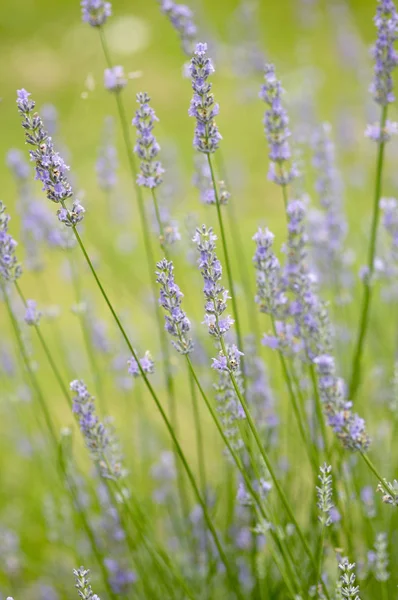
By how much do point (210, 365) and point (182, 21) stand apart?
A: 0.84 metres

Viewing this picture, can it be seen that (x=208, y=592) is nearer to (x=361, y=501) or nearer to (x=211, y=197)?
(x=361, y=501)

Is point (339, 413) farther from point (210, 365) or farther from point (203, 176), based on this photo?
point (203, 176)

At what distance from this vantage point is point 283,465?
2102 mm

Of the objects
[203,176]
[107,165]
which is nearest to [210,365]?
[203,176]

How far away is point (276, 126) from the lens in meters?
1.46

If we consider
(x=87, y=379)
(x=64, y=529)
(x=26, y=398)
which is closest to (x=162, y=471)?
(x=64, y=529)

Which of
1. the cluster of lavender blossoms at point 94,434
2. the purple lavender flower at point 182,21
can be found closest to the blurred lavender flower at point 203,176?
the purple lavender flower at point 182,21

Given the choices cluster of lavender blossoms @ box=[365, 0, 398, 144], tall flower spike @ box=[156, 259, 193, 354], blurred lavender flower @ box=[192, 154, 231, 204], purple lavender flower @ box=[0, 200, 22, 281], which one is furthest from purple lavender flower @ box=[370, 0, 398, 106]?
purple lavender flower @ box=[0, 200, 22, 281]

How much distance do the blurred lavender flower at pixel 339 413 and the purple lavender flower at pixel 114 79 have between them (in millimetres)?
767

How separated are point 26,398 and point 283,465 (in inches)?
40.3

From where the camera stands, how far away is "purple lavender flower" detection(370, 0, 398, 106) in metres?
1.43

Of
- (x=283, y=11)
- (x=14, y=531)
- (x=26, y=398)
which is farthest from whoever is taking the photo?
(x=283, y=11)

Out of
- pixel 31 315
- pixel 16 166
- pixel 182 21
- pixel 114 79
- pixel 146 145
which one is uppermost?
pixel 16 166

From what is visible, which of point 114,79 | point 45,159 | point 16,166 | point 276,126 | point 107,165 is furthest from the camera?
point 107,165
